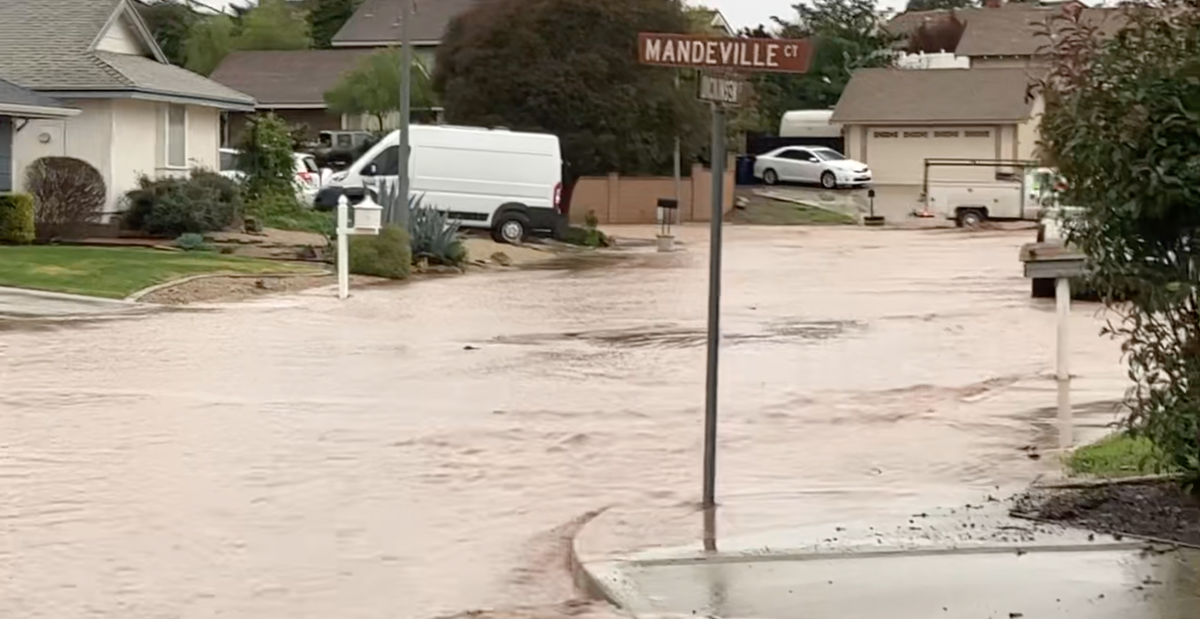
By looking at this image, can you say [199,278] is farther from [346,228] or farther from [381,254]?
[381,254]

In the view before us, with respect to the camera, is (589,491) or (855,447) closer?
(589,491)

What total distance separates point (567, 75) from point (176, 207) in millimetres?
19180

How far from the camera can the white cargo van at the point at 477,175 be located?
3566 cm

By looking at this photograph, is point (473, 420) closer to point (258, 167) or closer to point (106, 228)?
point (106, 228)

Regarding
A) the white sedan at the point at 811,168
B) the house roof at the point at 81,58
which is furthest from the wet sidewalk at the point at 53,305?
the white sedan at the point at 811,168

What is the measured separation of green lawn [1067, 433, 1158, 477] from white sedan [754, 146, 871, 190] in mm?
50314

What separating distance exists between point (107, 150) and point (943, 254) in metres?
17.4

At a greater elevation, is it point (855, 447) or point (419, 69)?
point (419, 69)

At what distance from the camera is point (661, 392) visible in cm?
1486

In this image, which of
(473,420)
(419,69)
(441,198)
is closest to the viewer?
(473,420)

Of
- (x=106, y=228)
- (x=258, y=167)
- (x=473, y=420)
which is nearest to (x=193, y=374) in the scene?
(x=473, y=420)

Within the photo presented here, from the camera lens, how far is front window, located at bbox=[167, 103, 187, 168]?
110 ft

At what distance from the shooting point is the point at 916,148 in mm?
63250

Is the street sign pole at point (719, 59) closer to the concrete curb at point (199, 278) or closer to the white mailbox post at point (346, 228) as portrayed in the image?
the concrete curb at point (199, 278)
